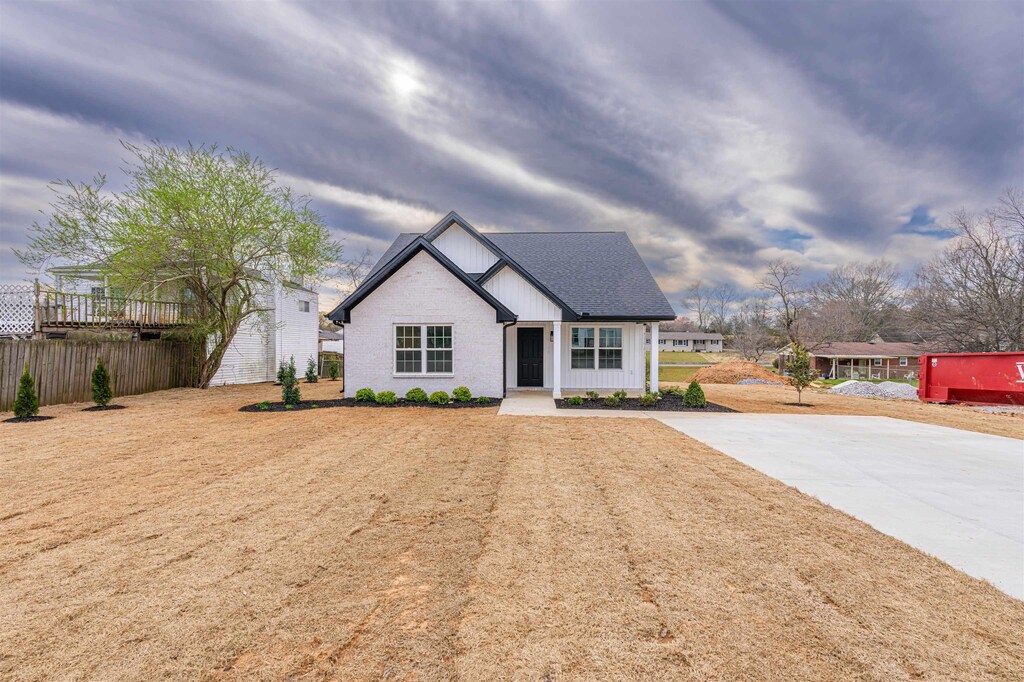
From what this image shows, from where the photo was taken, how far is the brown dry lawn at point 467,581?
2.25 metres

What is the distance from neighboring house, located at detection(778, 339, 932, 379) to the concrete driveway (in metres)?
36.8

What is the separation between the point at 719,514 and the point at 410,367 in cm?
1083

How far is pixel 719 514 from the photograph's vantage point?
14.4ft

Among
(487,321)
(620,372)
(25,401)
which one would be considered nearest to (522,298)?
(487,321)

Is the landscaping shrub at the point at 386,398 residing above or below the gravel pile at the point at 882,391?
above

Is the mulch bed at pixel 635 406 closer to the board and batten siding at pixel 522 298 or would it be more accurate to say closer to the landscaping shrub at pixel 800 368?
the board and batten siding at pixel 522 298

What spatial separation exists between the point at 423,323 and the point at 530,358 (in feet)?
14.8

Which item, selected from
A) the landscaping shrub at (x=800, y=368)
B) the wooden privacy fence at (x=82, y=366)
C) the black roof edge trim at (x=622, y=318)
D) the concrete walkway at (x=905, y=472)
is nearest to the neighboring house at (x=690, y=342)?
the landscaping shrub at (x=800, y=368)

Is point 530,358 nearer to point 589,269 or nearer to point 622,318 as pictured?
point 622,318

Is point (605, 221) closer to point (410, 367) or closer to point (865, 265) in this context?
point (410, 367)

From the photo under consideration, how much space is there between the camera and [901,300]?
129ft

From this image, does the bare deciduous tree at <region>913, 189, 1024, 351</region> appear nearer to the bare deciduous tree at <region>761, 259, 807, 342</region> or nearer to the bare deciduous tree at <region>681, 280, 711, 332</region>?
the bare deciduous tree at <region>761, 259, 807, 342</region>

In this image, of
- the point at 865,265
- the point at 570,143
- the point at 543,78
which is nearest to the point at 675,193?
the point at 570,143

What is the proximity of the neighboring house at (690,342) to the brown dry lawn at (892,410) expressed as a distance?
62.5 m
